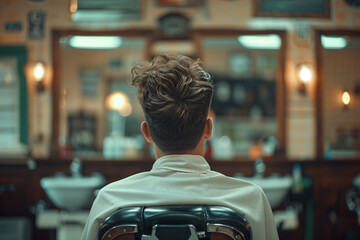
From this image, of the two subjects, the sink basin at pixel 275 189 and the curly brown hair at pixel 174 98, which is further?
the sink basin at pixel 275 189

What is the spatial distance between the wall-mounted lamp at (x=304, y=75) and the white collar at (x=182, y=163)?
344 centimetres

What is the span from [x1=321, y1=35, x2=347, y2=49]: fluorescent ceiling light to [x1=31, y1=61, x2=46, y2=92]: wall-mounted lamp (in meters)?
2.98

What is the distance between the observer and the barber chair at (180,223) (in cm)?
92

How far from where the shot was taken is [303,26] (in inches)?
168

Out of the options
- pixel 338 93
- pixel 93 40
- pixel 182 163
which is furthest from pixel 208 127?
pixel 338 93

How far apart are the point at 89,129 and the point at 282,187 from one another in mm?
4476

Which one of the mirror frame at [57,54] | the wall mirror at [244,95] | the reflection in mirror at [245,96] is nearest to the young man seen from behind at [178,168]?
the mirror frame at [57,54]

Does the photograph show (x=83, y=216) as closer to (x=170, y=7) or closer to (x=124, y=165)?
(x=124, y=165)

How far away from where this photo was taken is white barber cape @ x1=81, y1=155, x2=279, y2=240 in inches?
38.7

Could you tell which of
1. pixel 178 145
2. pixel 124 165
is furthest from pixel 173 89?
pixel 124 165

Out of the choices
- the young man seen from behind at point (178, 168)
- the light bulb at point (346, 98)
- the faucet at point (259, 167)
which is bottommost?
the faucet at point (259, 167)

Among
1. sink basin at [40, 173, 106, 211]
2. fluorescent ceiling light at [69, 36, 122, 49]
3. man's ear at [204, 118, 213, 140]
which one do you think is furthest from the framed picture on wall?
man's ear at [204, 118, 213, 140]

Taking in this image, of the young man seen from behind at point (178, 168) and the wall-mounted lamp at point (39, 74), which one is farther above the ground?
the wall-mounted lamp at point (39, 74)

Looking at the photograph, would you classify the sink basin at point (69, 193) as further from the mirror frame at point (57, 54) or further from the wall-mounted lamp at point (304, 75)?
the wall-mounted lamp at point (304, 75)
